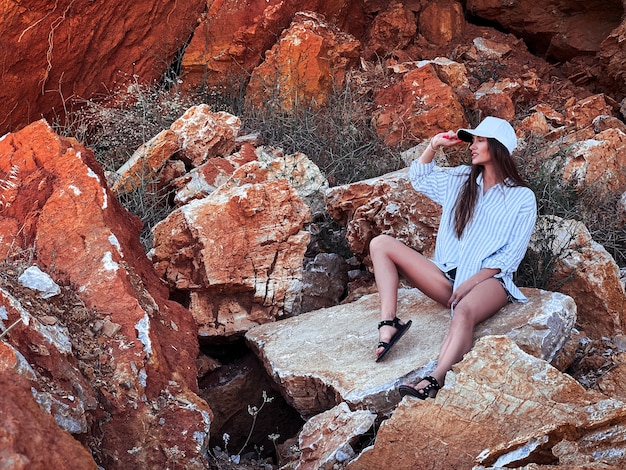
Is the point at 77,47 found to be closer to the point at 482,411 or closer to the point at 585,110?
the point at 585,110

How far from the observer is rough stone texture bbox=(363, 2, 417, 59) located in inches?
299

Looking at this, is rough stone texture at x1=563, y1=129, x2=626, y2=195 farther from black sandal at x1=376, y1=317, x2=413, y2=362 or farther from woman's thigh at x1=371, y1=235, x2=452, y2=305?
black sandal at x1=376, y1=317, x2=413, y2=362

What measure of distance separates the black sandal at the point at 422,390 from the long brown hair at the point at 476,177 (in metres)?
0.97

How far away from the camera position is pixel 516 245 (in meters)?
3.61

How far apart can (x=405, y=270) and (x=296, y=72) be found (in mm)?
3293

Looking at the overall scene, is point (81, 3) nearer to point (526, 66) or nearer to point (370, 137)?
point (370, 137)

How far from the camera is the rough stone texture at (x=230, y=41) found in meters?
6.74

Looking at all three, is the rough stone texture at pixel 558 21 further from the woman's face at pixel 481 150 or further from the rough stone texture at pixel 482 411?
the rough stone texture at pixel 482 411

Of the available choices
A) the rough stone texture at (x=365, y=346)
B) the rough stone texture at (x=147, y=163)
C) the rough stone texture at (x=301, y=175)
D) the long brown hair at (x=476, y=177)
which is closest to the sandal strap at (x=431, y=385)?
the rough stone texture at (x=365, y=346)

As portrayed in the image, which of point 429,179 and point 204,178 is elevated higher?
point 429,179

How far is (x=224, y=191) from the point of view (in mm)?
4344

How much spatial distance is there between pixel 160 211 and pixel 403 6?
12.6ft

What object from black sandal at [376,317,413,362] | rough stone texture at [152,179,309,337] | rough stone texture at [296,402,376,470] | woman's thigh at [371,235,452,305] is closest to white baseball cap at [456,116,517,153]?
woman's thigh at [371,235,452,305]

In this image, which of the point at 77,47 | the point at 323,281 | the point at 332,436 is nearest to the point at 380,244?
the point at 323,281
